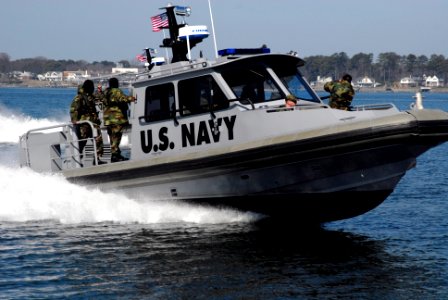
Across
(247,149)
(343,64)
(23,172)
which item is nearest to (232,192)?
(247,149)

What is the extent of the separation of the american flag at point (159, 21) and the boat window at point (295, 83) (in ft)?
7.65

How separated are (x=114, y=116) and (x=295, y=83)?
3.07 m

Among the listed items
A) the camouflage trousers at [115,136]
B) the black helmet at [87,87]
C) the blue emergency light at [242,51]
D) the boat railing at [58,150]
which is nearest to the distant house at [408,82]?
the black helmet at [87,87]

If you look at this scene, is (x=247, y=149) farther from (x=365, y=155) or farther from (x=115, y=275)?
(x=115, y=275)

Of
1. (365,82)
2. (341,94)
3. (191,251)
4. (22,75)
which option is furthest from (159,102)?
(22,75)

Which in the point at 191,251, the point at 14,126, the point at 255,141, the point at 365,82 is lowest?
the point at 191,251

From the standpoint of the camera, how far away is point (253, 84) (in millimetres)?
12688

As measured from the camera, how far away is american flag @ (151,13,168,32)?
14102 millimetres

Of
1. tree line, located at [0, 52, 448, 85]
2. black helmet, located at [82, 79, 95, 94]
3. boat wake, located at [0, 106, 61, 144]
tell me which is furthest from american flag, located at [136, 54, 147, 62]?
tree line, located at [0, 52, 448, 85]

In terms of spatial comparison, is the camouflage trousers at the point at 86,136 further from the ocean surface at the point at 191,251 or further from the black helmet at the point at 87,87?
the ocean surface at the point at 191,251

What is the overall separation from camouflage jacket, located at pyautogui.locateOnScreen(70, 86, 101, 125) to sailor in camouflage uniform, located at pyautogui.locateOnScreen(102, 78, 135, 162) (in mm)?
599

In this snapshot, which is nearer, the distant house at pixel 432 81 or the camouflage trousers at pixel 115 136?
the camouflage trousers at pixel 115 136

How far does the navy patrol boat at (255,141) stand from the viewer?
11.5 meters

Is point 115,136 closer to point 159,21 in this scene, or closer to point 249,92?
point 159,21
